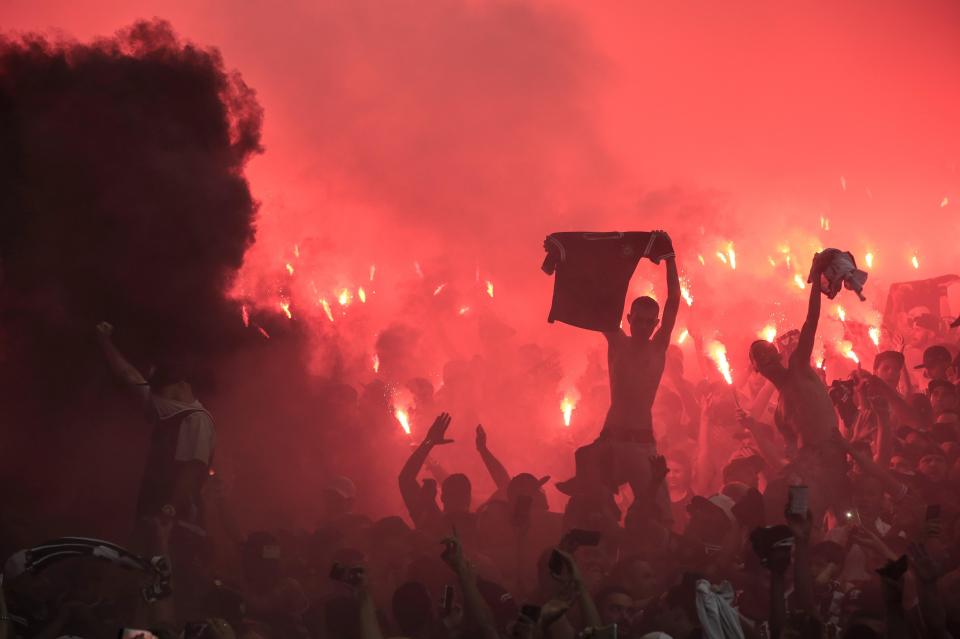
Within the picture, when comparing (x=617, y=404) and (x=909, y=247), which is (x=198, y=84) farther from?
(x=909, y=247)

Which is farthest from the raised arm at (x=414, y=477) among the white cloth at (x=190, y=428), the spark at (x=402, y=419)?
the spark at (x=402, y=419)

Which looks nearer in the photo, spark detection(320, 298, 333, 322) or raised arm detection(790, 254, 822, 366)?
raised arm detection(790, 254, 822, 366)

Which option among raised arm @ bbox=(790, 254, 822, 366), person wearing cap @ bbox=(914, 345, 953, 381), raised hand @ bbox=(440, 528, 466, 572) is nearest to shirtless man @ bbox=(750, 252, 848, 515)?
raised arm @ bbox=(790, 254, 822, 366)

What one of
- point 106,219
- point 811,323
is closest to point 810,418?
point 811,323

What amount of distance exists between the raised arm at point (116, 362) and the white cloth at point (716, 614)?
6071mm

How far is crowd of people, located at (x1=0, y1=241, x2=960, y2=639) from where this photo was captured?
5.23 m

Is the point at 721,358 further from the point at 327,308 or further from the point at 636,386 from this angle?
the point at 327,308

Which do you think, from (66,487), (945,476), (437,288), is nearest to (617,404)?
(945,476)

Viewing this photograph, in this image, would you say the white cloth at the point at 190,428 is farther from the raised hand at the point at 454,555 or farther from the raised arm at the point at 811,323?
the raised arm at the point at 811,323

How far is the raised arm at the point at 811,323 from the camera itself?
300 inches

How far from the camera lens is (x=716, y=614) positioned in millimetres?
5188

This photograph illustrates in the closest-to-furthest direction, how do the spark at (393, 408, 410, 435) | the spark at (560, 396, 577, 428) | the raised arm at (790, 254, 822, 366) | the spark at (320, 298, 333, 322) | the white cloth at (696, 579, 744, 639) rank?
the white cloth at (696, 579, 744, 639)
the raised arm at (790, 254, 822, 366)
the spark at (393, 408, 410, 435)
the spark at (560, 396, 577, 428)
the spark at (320, 298, 333, 322)

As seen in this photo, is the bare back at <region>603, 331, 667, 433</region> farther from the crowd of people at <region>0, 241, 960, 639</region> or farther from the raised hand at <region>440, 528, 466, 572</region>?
the raised hand at <region>440, 528, 466, 572</region>

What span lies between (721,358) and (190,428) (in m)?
9.43
